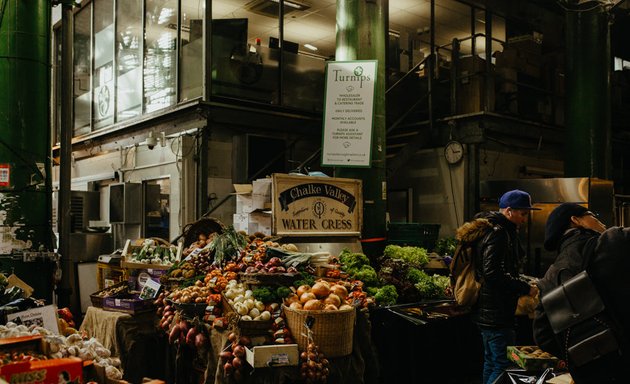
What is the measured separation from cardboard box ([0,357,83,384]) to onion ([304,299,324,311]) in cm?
223

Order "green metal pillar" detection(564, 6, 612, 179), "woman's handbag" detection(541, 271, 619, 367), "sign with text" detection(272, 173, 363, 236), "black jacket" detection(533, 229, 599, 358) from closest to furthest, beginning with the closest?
"woman's handbag" detection(541, 271, 619, 367)
"black jacket" detection(533, 229, 599, 358)
"sign with text" detection(272, 173, 363, 236)
"green metal pillar" detection(564, 6, 612, 179)

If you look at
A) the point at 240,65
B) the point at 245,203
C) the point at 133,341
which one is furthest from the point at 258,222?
the point at 240,65

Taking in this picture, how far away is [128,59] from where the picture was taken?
Answer: 572 inches

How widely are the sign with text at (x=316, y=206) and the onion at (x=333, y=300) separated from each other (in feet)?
6.42

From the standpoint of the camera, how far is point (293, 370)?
17.4ft

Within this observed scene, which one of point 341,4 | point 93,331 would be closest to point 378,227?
point 341,4

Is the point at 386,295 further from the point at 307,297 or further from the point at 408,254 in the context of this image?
the point at 307,297

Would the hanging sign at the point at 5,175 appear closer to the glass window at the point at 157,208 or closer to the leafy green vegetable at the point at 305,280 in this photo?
the leafy green vegetable at the point at 305,280

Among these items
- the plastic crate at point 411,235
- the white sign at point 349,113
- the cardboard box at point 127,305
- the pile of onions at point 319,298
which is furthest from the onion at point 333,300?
the plastic crate at point 411,235

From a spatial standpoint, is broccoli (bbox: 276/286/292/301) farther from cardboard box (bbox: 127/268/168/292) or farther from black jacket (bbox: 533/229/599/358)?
black jacket (bbox: 533/229/599/358)

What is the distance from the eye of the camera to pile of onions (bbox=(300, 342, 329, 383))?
17.2 feet

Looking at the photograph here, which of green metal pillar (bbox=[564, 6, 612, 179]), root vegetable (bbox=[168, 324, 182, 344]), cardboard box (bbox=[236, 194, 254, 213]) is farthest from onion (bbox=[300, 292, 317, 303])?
green metal pillar (bbox=[564, 6, 612, 179])

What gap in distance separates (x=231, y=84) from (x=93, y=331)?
21.2ft

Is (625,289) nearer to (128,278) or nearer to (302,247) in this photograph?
(302,247)
